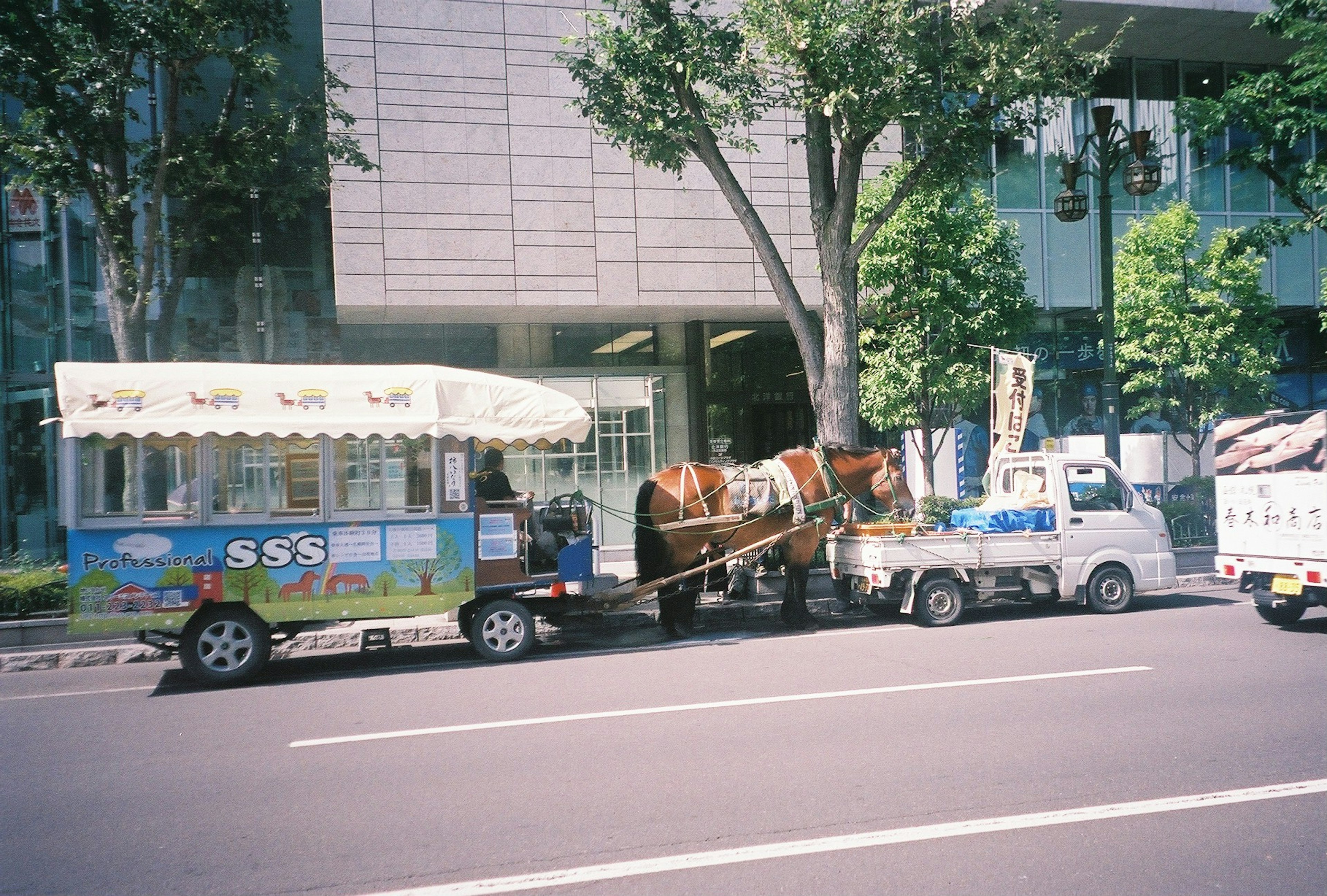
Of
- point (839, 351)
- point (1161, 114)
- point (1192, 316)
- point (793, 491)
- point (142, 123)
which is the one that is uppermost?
point (1161, 114)

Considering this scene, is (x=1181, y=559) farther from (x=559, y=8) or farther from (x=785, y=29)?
(x=559, y=8)

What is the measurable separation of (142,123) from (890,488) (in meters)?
12.1

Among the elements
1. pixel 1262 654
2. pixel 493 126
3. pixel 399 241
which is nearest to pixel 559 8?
pixel 493 126

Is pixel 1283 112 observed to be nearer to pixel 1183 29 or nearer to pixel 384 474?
pixel 1183 29

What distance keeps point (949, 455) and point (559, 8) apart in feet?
42.8

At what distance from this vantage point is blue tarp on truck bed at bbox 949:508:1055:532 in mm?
11852

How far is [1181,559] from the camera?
15.7m

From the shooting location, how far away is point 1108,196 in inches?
594

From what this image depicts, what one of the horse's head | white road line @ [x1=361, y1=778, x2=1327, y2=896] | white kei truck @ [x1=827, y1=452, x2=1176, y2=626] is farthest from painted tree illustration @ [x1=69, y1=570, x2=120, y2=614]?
the horse's head

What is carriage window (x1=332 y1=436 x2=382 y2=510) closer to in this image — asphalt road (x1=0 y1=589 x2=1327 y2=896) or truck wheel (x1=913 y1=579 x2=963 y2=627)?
asphalt road (x1=0 y1=589 x2=1327 y2=896)

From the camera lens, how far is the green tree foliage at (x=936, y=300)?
16.3 m

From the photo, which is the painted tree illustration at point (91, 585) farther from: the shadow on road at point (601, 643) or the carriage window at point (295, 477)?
the carriage window at point (295, 477)

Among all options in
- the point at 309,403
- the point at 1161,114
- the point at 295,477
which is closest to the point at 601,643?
the point at 295,477

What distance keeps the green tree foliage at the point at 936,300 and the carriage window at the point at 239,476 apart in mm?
10800
